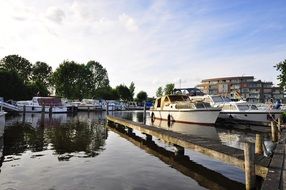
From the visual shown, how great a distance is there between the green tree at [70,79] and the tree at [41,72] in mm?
16140

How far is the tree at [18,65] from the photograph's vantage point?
98.9 meters

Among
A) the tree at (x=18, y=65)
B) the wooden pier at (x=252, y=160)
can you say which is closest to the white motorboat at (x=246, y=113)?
the wooden pier at (x=252, y=160)

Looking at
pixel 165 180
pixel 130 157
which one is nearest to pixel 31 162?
pixel 130 157

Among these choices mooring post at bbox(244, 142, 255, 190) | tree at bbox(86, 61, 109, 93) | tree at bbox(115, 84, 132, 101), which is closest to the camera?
mooring post at bbox(244, 142, 255, 190)

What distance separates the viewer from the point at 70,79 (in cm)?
9550

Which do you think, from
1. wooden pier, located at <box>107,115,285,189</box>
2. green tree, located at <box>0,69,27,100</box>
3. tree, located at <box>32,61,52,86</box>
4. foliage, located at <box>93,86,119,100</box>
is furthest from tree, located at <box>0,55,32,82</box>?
wooden pier, located at <box>107,115,285,189</box>

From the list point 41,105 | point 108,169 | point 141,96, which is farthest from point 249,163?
point 141,96

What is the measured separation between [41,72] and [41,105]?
50.7m

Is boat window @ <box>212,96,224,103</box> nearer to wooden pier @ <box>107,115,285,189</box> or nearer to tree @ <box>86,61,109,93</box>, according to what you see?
wooden pier @ <box>107,115,285,189</box>

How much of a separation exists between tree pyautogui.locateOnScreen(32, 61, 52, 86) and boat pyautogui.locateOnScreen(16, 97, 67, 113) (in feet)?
148

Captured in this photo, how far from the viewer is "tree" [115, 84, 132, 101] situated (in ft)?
434

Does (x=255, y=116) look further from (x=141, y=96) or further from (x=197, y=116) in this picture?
(x=141, y=96)

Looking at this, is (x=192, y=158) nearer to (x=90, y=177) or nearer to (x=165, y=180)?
(x=165, y=180)

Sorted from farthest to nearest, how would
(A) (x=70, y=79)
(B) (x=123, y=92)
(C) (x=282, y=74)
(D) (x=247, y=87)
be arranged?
(D) (x=247, y=87), (B) (x=123, y=92), (A) (x=70, y=79), (C) (x=282, y=74)
